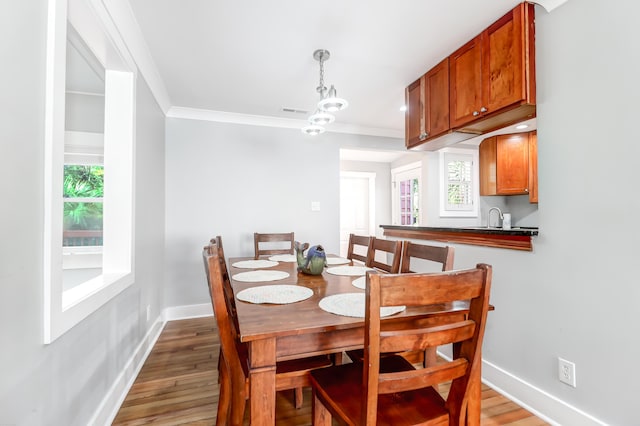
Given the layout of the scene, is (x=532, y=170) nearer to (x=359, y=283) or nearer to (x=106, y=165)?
(x=359, y=283)

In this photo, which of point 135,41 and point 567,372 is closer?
point 567,372

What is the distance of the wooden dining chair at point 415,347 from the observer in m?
0.79

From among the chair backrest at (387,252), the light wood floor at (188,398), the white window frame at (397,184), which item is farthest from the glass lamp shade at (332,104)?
the white window frame at (397,184)

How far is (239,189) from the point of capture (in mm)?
3461

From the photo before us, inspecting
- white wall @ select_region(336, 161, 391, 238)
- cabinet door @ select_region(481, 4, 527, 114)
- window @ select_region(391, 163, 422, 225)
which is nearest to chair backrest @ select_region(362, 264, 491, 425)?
cabinet door @ select_region(481, 4, 527, 114)

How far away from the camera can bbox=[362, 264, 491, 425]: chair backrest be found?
2.57 ft

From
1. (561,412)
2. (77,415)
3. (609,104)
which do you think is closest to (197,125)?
(77,415)

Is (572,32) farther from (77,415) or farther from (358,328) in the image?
(77,415)

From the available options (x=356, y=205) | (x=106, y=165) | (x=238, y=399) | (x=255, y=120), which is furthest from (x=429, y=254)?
(x=356, y=205)

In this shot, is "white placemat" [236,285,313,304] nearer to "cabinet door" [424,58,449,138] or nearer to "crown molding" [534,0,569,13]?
"cabinet door" [424,58,449,138]

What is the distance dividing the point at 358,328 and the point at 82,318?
1.18 m

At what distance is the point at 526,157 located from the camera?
3904 mm

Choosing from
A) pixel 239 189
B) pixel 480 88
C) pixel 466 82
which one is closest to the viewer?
pixel 480 88

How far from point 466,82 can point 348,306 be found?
187 cm
